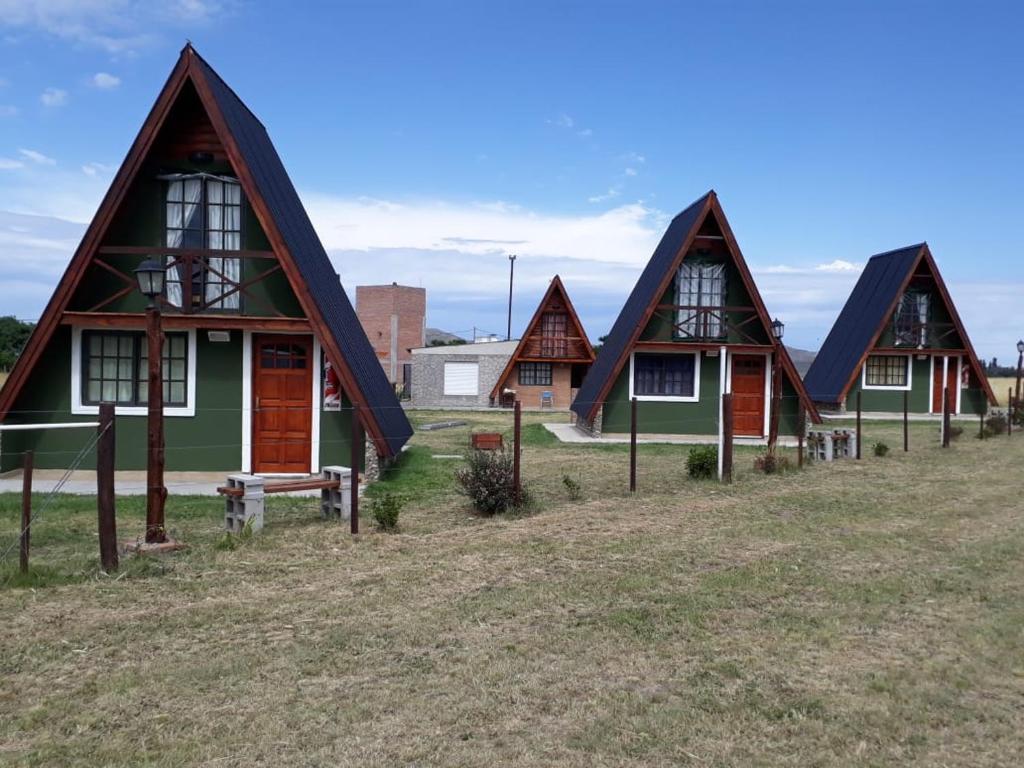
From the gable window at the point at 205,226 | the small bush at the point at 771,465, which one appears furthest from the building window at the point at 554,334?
the gable window at the point at 205,226

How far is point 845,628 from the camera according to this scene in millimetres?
6180

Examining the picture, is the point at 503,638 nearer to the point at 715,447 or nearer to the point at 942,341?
the point at 715,447

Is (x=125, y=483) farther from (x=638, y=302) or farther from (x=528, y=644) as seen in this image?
(x=638, y=302)

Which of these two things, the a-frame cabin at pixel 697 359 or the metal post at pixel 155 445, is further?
the a-frame cabin at pixel 697 359

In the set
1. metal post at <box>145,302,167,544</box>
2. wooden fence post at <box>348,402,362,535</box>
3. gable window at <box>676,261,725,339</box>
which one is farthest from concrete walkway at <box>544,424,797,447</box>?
metal post at <box>145,302,167,544</box>

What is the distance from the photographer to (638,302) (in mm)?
23516

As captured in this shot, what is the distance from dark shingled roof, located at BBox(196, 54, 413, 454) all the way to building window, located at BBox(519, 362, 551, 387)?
Result: 2009 centimetres

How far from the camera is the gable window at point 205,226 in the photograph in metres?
13.9

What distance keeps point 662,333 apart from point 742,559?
567 inches

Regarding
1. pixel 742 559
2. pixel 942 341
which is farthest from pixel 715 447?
pixel 942 341

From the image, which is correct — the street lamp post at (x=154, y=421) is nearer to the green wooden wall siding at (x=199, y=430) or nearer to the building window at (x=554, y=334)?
the green wooden wall siding at (x=199, y=430)

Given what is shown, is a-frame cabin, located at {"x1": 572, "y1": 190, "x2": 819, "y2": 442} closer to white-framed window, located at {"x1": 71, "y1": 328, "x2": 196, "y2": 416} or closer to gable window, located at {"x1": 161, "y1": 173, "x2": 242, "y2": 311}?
gable window, located at {"x1": 161, "y1": 173, "x2": 242, "y2": 311}

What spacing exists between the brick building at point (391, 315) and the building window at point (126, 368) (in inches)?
1689

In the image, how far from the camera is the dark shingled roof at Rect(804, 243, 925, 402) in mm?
30109
